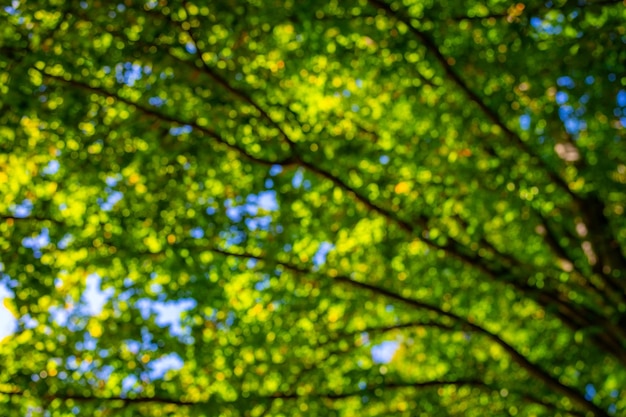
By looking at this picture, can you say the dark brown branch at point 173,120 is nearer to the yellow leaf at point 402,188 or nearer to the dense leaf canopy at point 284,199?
the dense leaf canopy at point 284,199

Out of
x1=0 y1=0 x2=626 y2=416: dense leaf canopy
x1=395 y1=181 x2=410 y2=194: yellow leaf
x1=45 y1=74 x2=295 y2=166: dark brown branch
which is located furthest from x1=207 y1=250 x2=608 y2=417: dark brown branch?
x1=45 y1=74 x2=295 y2=166: dark brown branch

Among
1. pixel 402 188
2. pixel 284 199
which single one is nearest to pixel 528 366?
pixel 402 188

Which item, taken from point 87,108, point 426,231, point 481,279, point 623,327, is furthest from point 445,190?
point 87,108

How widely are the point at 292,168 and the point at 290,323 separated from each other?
5.10ft

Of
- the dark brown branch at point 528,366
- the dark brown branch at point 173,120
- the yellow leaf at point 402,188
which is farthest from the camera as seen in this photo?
the yellow leaf at point 402,188

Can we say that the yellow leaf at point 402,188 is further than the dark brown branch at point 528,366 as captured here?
Yes

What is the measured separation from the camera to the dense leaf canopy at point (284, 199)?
562cm

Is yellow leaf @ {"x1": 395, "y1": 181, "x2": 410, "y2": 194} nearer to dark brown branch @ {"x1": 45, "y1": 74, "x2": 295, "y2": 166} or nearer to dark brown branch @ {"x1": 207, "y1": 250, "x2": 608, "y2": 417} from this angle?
dark brown branch @ {"x1": 207, "y1": 250, "x2": 608, "y2": 417}

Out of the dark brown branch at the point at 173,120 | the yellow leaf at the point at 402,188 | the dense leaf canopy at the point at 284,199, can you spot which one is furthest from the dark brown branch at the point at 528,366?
the dark brown branch at the point at 173,120

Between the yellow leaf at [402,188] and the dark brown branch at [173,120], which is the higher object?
the yellow leaf at [402,188]

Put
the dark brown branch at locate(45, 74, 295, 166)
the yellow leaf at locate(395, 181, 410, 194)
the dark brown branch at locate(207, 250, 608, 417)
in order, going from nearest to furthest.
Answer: the dark brown branch at locate(45, 74, 295, 166)
the dark brown branch at locate(207, 250, 608, 417)
the yellow leaf at locate(395, 181, 410, 194)

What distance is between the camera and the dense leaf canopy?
221 inches

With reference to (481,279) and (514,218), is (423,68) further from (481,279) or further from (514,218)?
(481,279)

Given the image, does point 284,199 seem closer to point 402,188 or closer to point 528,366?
point 402,188
